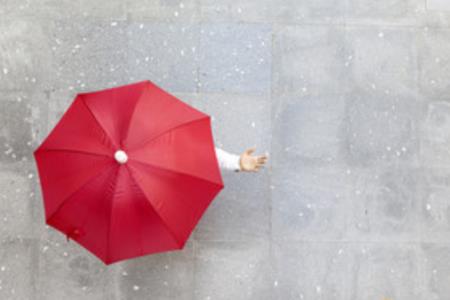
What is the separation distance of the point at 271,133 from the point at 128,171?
6.24ft

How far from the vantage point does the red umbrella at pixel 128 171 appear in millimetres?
3139

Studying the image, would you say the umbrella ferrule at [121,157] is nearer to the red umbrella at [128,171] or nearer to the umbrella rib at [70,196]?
the red umbrella at [128,171]

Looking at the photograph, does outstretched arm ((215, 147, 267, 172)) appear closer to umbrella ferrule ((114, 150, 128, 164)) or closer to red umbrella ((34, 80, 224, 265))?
red umbrella ((34, 80, 224, 265))

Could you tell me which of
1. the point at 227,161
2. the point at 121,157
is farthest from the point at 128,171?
the point at 227,161

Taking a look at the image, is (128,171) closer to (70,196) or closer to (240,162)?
(70,196)

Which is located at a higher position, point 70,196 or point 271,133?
point 271,133

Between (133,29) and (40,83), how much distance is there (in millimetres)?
1072

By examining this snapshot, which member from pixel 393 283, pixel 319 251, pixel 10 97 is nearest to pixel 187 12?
pixel 10 97

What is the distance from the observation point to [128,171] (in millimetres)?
3066

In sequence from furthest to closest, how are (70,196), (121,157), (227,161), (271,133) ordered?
1. (271,133)
2. (227,161)
3. (70,196)
4. (121,157)

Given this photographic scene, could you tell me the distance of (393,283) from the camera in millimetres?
4516

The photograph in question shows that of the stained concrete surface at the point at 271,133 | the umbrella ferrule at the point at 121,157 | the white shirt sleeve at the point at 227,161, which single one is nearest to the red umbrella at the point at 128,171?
the umbrella ferrule at the point at 121,157

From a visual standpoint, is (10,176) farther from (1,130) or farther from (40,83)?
(40,83)

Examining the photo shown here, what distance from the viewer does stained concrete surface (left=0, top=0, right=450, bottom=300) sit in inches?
177
